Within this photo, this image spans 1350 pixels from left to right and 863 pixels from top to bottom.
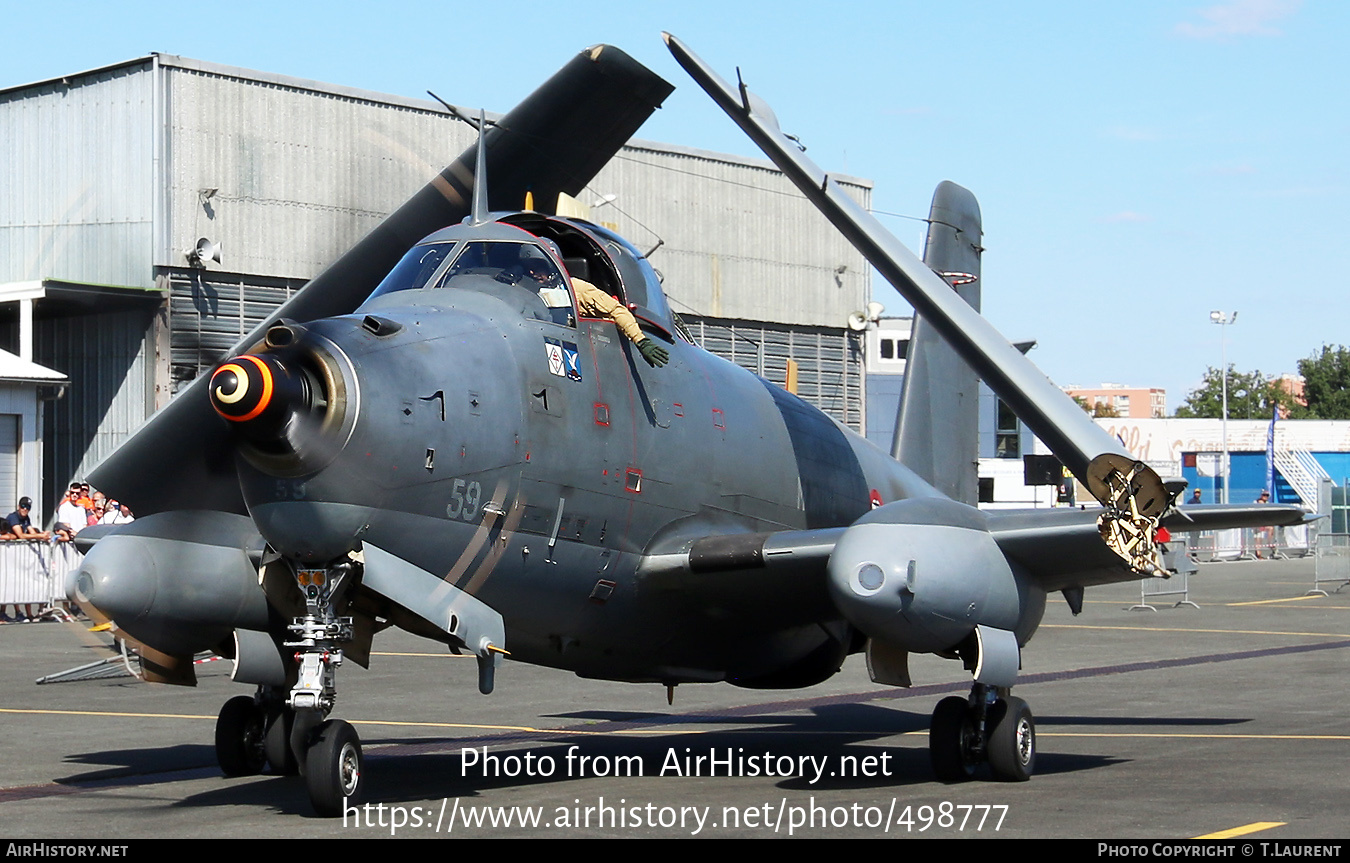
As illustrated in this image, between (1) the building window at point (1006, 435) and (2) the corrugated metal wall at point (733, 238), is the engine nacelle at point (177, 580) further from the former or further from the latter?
(1) the building window at point (1006, 435)

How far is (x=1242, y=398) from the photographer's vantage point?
571 feet

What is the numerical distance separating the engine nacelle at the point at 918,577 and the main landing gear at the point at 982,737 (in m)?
0.93

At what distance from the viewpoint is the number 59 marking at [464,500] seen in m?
11.0

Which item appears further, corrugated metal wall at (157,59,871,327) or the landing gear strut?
corrugated metal wall at (157,59,871,327)

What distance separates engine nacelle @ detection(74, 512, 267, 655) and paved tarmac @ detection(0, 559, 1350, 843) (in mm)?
737

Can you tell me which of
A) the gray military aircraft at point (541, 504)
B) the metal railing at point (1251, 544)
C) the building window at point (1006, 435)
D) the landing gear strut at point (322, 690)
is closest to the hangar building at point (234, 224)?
the gray military aircraft at point (541, 504)

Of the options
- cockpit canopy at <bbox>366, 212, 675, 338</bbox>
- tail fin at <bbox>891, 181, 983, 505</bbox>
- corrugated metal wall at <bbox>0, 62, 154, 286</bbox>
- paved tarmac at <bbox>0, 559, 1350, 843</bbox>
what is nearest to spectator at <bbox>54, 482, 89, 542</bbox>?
paved tarmac at <bbox>0, 559, 1350, 843</bbox>

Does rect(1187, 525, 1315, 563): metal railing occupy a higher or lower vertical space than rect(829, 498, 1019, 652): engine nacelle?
lower

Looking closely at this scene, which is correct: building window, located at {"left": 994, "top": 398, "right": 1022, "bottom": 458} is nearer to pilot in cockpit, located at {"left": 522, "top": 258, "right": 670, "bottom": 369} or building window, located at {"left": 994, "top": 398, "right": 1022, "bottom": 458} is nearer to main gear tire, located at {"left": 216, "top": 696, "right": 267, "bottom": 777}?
pilot in cockpit, located at {"left": 522, "top": 258, "right": 670, "bottom": 369}

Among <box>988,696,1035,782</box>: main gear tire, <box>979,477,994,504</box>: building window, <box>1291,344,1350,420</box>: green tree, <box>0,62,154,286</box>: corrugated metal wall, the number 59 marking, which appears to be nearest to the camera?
the number 59 marking

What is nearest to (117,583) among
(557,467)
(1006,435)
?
(557,467)

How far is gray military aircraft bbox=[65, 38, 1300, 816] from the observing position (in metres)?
10.5
